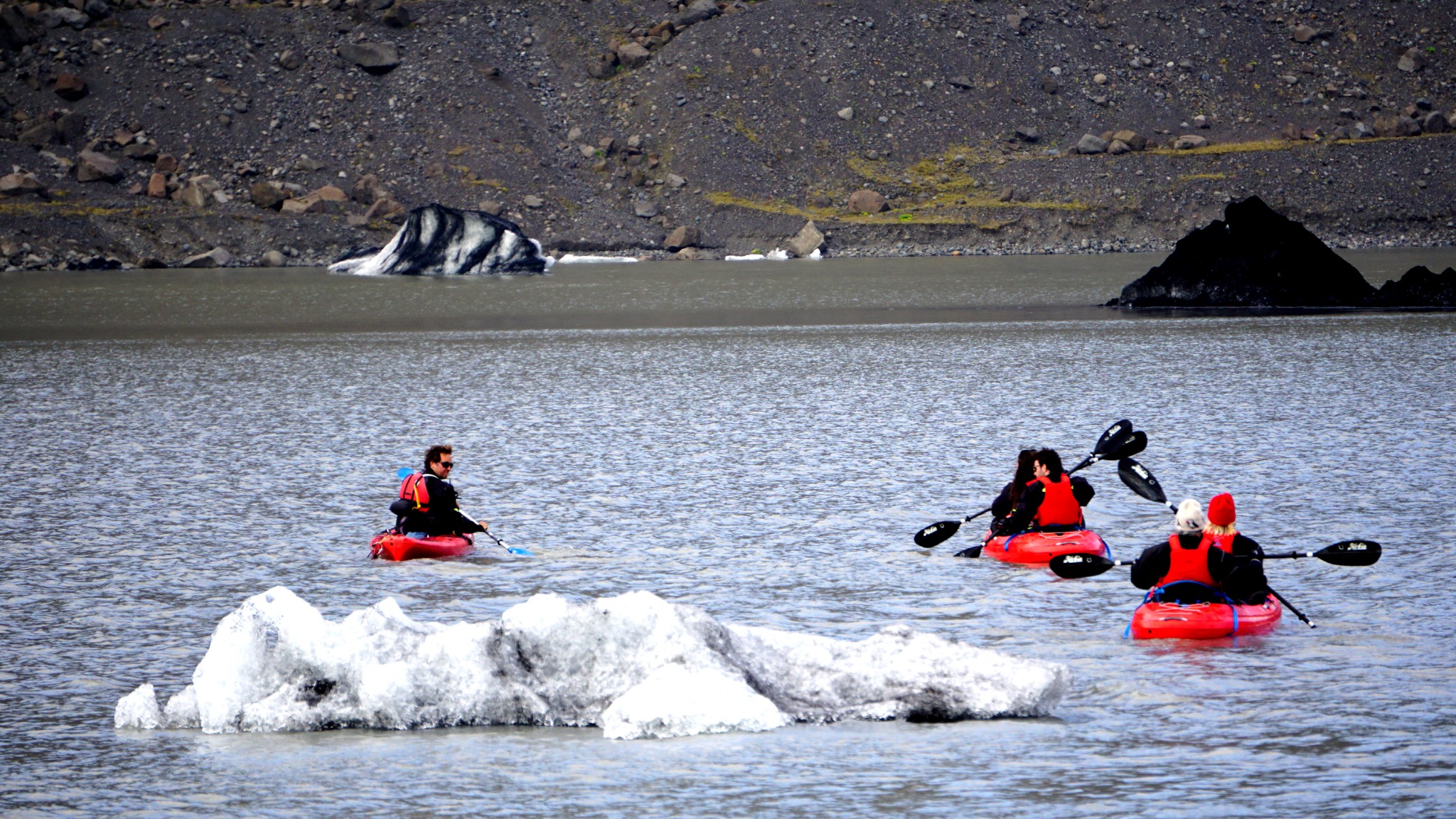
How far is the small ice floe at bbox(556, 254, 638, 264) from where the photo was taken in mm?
112744

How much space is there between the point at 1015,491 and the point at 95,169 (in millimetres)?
98499

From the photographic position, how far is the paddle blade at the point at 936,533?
21516 mm

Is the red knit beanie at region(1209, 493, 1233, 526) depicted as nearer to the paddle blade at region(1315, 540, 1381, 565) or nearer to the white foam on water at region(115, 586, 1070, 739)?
the paddle blade at region(1315, 540, 1381, 565)

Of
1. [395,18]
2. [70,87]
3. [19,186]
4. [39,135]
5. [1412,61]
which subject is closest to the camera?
[19,186]

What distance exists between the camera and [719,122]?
408 ft

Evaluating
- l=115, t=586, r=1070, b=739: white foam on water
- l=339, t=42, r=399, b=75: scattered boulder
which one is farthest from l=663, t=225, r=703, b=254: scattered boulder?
l=115, t=586, r=1070, b=739: white foam on water

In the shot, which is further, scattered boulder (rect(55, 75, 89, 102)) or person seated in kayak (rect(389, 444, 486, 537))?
scattered boulder (rect(55, 75, 89, 102))

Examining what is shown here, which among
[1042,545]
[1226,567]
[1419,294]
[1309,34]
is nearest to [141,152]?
[1419,294]

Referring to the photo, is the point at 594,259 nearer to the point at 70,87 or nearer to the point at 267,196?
the point at 267,196

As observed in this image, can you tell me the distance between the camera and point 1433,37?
13712 cm

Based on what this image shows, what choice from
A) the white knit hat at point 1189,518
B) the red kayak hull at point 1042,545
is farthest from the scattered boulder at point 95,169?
the white knit hat at point 1189,518

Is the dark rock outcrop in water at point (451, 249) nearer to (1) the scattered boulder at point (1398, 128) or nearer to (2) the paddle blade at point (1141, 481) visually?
(1) the scattered boulder at point (1398, 128)

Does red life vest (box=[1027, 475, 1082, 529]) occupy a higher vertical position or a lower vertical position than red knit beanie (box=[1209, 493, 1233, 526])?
lower

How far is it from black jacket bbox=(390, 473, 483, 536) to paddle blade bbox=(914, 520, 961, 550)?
579 cm
